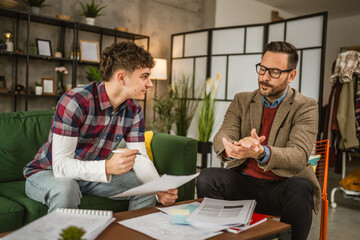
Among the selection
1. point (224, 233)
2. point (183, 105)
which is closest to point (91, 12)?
point (183, 105)

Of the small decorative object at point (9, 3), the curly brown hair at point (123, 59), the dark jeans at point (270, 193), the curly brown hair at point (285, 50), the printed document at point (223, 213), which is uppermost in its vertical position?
the small decorative object at point (9, 3)

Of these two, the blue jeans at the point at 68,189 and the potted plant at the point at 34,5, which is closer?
the blue jeans at the point at 68,189

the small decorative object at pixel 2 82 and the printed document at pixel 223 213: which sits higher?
the small decorative object at pixel 2 82

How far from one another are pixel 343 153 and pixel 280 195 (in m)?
2.22

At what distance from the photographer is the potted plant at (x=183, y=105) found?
470 centimetres

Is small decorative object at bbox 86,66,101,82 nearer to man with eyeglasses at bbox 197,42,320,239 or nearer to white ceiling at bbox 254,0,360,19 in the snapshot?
man with eyeglasses at bbox 197,42,320,239

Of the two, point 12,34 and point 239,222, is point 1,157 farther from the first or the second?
point 12,34

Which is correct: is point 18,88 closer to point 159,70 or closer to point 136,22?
point 159,70

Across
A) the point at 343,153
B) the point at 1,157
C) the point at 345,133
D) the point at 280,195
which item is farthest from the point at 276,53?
the point at 343,153

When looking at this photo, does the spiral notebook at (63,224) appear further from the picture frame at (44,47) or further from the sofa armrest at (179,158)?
the picture frame at (44,47)

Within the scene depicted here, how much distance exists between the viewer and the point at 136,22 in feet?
16.9

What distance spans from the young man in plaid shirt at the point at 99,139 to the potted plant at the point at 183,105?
2789 millimetres

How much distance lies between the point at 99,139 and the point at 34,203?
0.43m

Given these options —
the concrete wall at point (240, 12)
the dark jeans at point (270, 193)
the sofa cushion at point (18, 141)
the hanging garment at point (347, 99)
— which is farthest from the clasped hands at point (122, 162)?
the concrete wall at point (240, 12)
